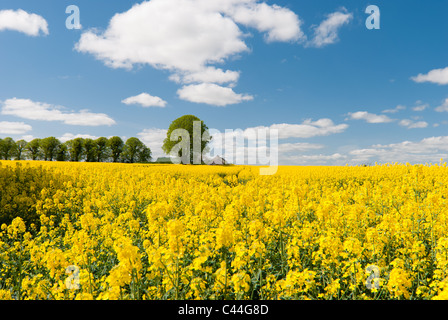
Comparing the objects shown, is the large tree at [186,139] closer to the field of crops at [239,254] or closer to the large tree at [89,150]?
the large tree at [89,150]

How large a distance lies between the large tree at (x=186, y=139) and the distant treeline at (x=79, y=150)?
616 inches

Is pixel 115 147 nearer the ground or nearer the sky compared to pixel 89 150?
nearer the sky

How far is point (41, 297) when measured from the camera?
3865mm

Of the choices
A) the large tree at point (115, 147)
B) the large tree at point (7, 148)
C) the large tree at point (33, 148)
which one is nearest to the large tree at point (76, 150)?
the large tree at point (115, 147)

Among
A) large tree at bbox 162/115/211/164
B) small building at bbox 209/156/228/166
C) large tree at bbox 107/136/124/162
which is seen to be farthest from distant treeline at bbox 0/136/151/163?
small building at bbox 209/156/228/166

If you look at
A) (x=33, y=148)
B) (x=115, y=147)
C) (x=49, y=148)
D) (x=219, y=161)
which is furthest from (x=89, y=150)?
(x=219, y=161)

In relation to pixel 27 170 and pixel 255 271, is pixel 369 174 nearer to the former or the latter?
pixel 255 271

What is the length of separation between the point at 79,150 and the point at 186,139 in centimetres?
3275

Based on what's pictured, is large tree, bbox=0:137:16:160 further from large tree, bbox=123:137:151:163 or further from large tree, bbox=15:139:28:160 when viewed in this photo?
large tree, bbox=123:137:151:163

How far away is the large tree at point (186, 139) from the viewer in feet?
177

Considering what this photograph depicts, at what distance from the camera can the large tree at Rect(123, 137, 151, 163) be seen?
6806cm

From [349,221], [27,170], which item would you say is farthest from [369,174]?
[27,170]

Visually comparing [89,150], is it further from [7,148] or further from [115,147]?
[7,148]

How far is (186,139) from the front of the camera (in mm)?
54062
